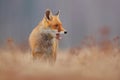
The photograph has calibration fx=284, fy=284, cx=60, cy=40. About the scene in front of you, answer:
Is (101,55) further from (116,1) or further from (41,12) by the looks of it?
(41,12)

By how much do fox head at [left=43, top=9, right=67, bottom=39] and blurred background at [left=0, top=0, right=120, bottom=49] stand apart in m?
0.03

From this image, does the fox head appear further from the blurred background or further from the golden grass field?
the golden grass field

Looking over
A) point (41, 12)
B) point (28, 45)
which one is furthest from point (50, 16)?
point (28, 45)

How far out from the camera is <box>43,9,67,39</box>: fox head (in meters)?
2.19

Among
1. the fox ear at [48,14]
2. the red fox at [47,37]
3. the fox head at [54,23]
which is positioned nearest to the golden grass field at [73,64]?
the red fox at [47,37]

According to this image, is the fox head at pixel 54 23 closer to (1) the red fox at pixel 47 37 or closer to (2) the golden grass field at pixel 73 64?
(1) the red fox at pixel 47 37

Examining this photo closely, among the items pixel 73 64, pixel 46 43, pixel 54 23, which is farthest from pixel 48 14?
pixel 73 64

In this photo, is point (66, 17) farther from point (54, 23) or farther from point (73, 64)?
point (73, 64)

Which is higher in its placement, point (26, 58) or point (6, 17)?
point (6, 17)

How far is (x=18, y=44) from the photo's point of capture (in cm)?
223

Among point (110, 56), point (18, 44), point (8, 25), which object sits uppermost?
point (8, 25)

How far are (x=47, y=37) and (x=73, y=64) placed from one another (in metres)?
0.29

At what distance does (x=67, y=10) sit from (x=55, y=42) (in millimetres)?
270

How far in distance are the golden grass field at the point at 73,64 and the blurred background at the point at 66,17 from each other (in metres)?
0.08
